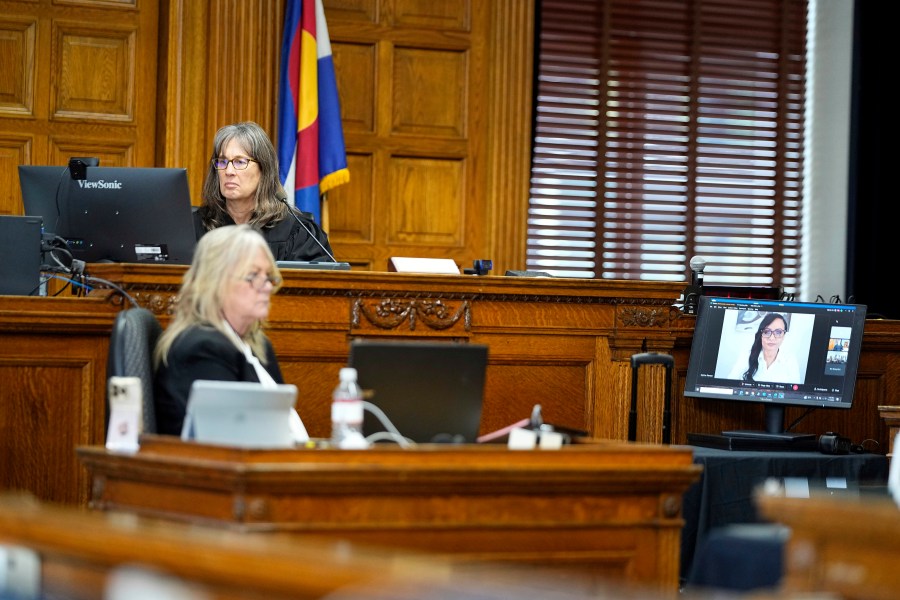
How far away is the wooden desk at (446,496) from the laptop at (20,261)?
1459mm

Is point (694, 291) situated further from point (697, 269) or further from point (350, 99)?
point (350, 99)

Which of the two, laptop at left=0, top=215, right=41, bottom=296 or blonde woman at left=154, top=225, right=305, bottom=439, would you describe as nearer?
blonde woman at left=154, top=225, right=305, bottom=439

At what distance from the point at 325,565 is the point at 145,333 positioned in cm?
213

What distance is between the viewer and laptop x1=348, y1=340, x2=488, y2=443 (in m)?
3.06

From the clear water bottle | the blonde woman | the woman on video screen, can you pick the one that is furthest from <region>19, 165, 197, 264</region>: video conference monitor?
the woman on video screen

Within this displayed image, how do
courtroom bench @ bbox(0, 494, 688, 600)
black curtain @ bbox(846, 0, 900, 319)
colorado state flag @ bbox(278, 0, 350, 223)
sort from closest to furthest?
courtroom bench @ bbox(0, 494, 688, 600) → colorado state flag @ bbox(278, 0, 350, 223) → black curtain @ bbox(846, 0, 900, 319)

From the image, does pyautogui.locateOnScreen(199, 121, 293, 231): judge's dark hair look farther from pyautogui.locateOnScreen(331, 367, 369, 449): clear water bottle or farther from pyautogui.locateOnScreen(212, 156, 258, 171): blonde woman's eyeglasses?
pyautogui.locateOnScreen(331, 367, 369, 449): clear water bottle

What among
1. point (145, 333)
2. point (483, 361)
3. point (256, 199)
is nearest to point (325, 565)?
point (483, 361)

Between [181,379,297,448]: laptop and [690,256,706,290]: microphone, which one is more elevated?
[690,256,706,290]: microphone

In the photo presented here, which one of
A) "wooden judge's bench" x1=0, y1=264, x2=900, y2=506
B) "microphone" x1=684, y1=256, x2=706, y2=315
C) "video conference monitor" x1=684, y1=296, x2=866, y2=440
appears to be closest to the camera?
"wooden judge's bench" x1=0, y1=264, x2=900, y2=506

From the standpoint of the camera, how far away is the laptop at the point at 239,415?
9.04 feet

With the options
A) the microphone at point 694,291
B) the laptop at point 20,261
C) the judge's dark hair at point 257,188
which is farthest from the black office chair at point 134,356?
the microphone at point 694,291

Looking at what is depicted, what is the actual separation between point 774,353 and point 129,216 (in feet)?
7.39

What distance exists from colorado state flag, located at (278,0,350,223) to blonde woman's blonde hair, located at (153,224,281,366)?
2.93 m
